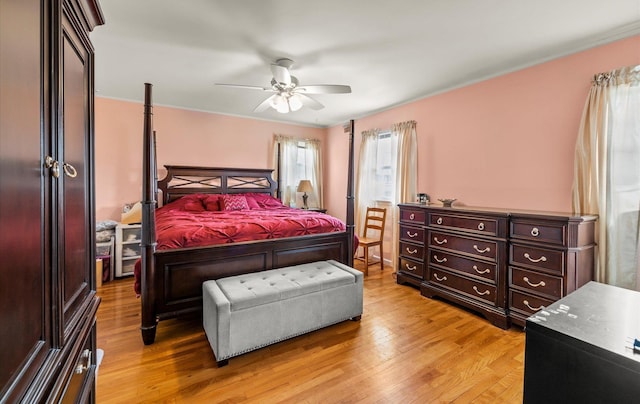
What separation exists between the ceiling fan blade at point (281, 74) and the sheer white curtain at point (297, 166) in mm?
2594

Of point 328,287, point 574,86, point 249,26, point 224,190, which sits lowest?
point 328,287

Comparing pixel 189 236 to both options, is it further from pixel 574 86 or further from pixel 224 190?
pixel 574 86

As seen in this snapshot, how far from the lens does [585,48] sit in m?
2.54

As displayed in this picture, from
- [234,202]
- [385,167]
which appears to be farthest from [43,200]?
[385,167]

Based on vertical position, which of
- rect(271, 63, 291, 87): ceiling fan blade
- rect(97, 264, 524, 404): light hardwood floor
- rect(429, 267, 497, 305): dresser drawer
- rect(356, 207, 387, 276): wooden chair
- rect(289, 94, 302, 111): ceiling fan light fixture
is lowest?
rect(97, 264, 524, 404): light hardwood floor

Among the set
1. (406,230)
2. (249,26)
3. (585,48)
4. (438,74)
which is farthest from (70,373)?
(585,48)

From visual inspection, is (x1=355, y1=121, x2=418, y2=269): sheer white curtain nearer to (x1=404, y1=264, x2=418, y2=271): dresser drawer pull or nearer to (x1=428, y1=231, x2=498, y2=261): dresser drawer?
(x1=404, y1=264, x2=418, y2=271): dresser drawer pull

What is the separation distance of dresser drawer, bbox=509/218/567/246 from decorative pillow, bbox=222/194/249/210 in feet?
11.4

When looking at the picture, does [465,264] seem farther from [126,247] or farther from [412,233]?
[126,247]

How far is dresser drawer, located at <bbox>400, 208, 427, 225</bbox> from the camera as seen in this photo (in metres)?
3.47

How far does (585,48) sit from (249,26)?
2934 millimetres

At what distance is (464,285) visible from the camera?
3.02 meters

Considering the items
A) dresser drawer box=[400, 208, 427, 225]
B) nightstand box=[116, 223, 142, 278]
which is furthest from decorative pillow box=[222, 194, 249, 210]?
dresser drawer box=[400, 208, 427, 225]

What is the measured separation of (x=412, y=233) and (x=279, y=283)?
6.44 feet
